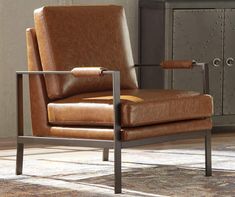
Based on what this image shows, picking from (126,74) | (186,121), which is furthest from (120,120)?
(126,74)

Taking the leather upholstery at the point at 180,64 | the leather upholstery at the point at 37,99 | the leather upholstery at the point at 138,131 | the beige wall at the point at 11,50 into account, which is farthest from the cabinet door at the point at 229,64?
the leather upholstery at the point at 37,99

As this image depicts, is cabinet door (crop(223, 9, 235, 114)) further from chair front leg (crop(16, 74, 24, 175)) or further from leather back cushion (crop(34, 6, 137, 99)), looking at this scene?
chair front leg (crop(16, 74, 24, 175))

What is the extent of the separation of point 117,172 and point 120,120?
0.66ft

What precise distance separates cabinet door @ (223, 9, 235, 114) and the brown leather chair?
155 cm

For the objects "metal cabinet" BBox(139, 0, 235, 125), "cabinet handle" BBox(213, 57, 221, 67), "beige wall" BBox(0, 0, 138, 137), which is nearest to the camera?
"beige wall" BBox(0, 0, 138, 137)

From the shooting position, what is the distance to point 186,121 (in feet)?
10.7

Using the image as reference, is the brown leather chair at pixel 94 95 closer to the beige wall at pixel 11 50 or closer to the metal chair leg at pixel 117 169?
the metal chair leg at pixel 117 169

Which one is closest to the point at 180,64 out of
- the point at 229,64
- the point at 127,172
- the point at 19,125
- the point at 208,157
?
the point at 208,157

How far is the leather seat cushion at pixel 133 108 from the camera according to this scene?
2.98m

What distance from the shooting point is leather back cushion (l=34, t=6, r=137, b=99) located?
11.0 ft

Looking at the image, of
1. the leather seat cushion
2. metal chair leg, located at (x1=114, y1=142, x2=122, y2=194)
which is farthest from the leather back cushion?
metal chair leg, located at (x1=114, y1=142, x2=122, y2=194)

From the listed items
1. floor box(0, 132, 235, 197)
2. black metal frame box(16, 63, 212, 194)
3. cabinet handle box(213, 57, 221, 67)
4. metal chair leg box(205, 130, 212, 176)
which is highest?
cabinet handle box(213, 57, 221, 67)

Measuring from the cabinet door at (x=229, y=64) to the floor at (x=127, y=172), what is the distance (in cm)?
67

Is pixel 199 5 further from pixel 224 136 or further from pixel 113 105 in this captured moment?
pixel 113 105
